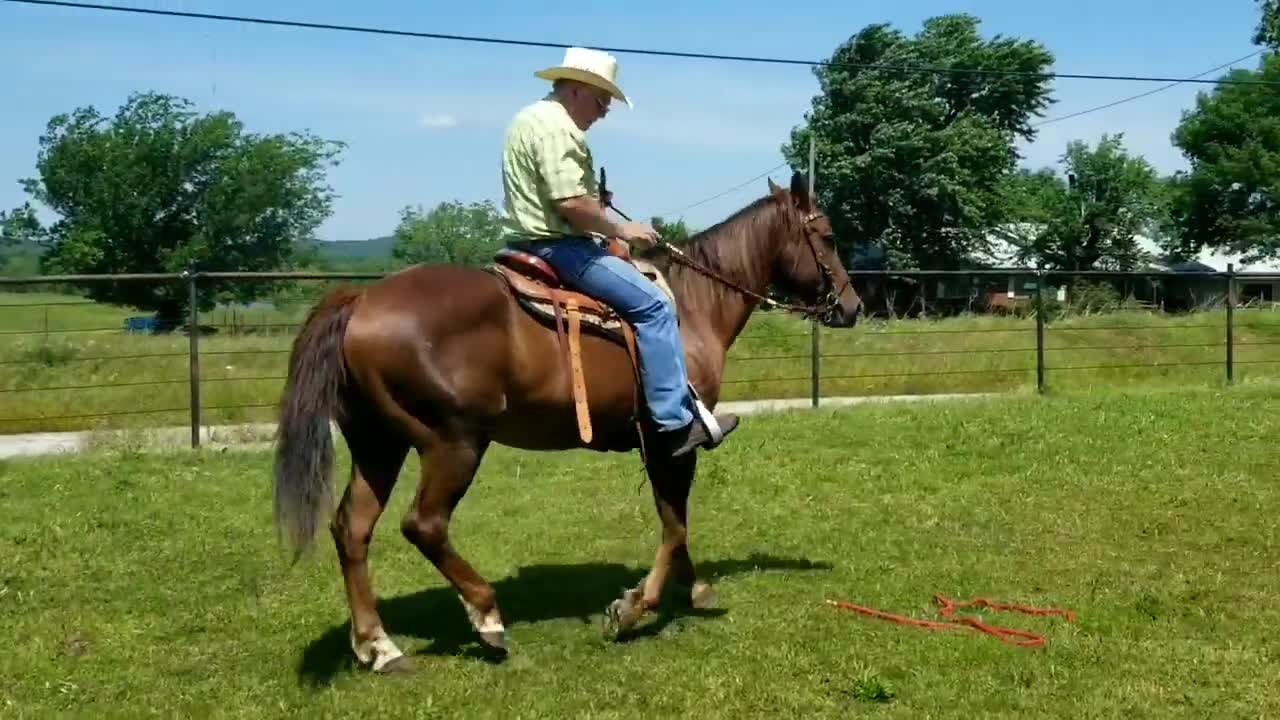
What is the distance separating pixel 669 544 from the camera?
18.5 ft

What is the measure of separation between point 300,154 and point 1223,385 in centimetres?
4189

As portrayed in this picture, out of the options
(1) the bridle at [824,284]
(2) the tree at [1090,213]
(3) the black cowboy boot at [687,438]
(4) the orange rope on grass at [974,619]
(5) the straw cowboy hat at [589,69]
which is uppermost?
(2) the tree at [1090,213]

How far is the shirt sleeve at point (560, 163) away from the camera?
195 inches

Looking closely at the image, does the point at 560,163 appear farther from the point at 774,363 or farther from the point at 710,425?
the point at 774,363

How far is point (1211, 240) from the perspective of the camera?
57906mm

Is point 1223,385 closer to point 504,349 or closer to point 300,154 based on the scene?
point 504,349

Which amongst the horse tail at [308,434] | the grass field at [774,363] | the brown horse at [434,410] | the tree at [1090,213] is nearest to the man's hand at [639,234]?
the brown horse at [434,410]

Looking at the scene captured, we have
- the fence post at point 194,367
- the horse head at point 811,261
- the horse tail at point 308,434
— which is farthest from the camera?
the fence post at point 194,367

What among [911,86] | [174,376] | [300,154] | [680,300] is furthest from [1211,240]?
[680,300]

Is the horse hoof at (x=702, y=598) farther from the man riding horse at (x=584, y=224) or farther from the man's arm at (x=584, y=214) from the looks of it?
the man's arm at (x=584, y=214)

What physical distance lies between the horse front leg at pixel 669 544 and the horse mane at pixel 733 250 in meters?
0.94

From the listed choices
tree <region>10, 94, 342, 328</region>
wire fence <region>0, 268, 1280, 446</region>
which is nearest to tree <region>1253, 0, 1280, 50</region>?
wire fence <region>0, 268, 1280, 446</region>

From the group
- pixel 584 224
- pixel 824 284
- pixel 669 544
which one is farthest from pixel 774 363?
pixel 584 224

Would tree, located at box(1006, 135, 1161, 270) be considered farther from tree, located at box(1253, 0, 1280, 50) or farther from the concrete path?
the concrete path
